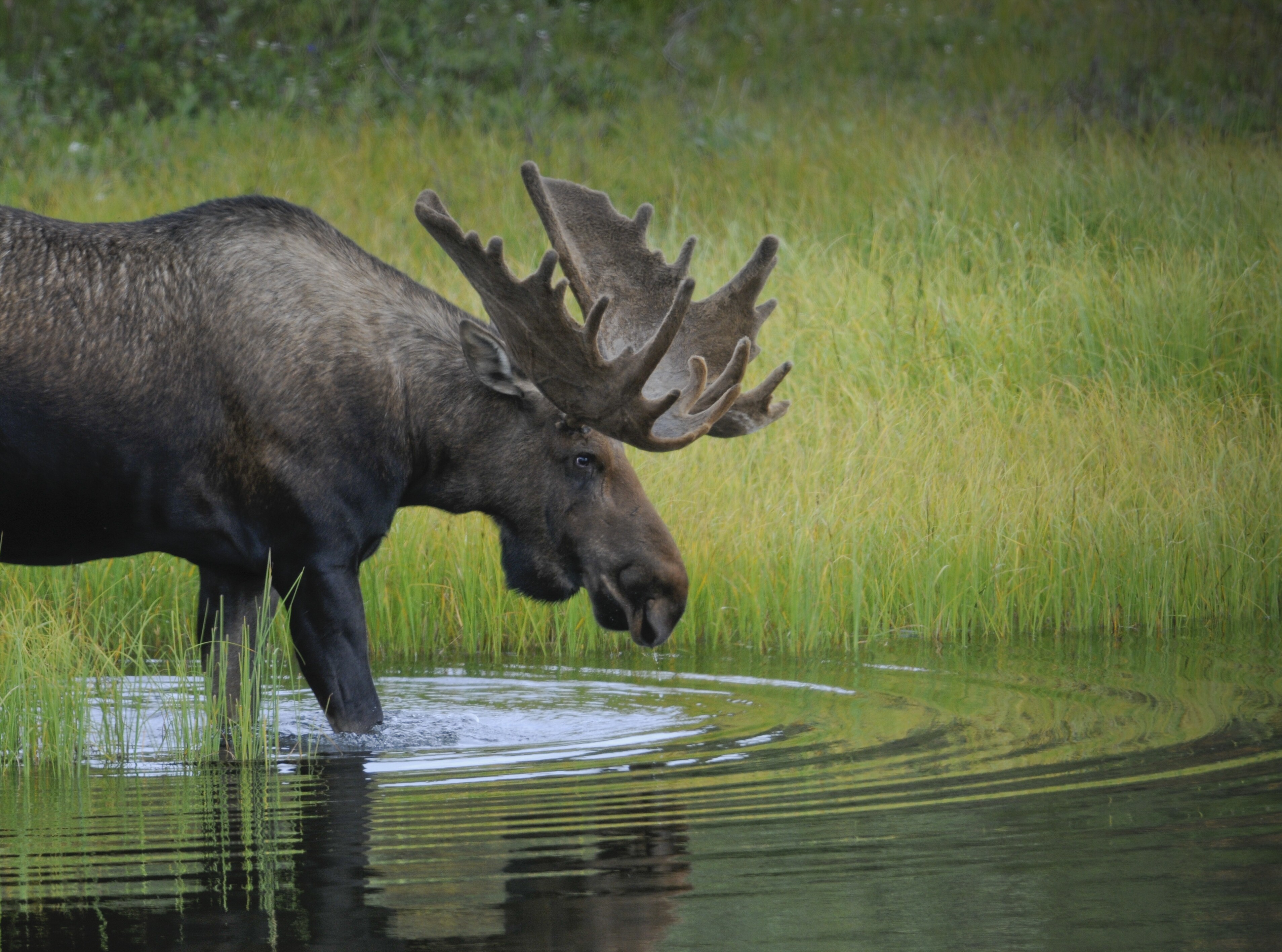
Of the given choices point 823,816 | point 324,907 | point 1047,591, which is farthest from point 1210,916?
point 1047,591

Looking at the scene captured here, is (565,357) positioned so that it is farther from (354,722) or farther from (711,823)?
(711,823)

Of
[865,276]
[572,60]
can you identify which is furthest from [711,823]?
[572,60]

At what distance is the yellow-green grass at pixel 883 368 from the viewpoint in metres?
7.72

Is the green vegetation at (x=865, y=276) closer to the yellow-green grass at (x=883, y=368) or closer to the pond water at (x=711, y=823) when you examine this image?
the yellow-green grass at (x=883, y=368)

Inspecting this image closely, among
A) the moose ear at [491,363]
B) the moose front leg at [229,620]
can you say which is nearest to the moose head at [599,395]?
the moose ear at [491,363]

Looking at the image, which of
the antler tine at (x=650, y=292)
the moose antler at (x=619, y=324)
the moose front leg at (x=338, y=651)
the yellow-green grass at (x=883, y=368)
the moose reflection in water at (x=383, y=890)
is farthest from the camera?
the yellow-green grass at (x=883, y=368)

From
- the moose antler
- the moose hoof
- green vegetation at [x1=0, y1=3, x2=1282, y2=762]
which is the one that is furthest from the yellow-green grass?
the moose antler

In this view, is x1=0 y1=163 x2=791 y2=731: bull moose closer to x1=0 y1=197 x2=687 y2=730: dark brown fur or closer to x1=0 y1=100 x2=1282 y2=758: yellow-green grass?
x1=0 y1=197 x2=687 y2=730: dark brown fur

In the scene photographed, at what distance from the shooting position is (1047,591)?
7.84 m

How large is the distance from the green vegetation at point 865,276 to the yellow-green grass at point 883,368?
0.03 meters

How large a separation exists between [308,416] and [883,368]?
16.3ft

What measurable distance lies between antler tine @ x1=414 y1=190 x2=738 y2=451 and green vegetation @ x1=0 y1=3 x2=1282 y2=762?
4.71ft

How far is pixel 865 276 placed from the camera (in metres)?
11.3

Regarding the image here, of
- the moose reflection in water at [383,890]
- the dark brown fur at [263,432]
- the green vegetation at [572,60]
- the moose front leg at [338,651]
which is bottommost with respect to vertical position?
the moose reflection in water at [383,890]
